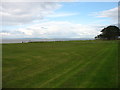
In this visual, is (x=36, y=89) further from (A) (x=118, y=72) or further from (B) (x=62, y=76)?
(A) (x=118, y=72)

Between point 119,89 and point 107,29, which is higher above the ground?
point 107,29

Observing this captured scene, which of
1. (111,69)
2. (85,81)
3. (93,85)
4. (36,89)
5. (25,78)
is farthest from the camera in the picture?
(111,69)

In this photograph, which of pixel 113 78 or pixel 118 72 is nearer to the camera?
pixel 113 78

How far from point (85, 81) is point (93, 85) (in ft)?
2.26

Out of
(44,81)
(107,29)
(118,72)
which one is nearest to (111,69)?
(118,72)

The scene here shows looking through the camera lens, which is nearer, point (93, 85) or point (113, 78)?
point (93, 85)

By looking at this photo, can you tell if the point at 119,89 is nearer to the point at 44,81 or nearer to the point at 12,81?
the point at 44,81

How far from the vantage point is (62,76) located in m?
9.41

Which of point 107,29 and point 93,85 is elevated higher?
point 107,29

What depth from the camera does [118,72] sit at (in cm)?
1027

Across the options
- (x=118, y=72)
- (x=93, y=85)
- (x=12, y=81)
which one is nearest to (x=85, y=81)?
(x=93, y=85)

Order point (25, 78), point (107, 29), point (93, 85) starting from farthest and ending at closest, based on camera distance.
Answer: point (107, 29) < point (25, 78) < point (93, 85)

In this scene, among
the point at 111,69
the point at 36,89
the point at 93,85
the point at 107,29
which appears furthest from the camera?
the point at 107,29

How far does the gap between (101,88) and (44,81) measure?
3.21 meters
